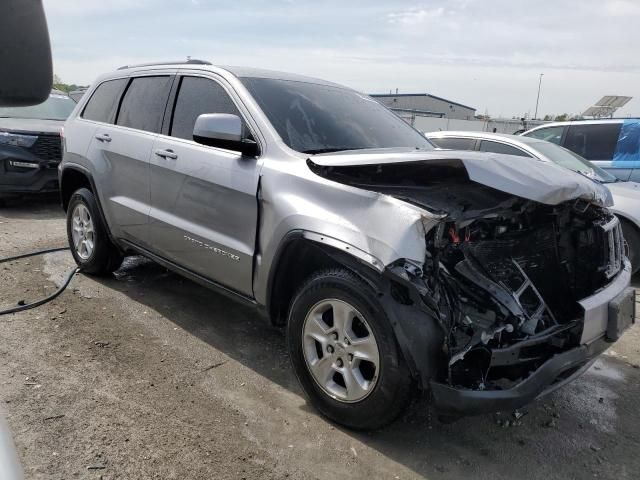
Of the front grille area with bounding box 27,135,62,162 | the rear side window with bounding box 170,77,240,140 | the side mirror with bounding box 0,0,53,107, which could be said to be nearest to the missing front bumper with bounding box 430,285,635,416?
the side mirror with bounding box 0,0,53,107

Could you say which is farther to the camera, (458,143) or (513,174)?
(458,143)

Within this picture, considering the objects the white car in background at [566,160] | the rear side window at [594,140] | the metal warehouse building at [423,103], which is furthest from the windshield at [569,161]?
the metal warehouse building at [423,103]

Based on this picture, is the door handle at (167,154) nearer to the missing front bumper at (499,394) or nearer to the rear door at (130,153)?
the rear door at (130,153)

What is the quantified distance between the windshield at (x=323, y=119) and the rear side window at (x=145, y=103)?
0.90 m

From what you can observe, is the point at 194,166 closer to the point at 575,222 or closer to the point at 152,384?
the point at 152,384

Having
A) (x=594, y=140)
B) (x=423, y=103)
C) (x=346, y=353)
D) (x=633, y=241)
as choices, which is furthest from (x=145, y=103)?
(x=423, y=103)

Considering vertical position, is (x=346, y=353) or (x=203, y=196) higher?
(x=203, y=196)

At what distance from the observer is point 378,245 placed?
2588 mm

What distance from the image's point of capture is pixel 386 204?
8.75 feet

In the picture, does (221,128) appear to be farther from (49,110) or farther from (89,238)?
(49,110)

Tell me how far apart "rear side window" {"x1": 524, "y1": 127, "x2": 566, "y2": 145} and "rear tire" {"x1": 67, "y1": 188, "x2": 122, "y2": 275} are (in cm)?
652

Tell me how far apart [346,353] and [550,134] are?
7193 mm

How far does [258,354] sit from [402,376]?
5.05 ft

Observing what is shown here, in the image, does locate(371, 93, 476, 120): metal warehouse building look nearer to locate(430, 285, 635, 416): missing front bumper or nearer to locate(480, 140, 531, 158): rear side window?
locate(480, 140, 531, 158): rear side window
